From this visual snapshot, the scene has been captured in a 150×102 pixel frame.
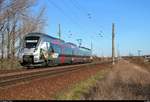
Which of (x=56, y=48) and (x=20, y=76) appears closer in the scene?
(x=20, y=76)

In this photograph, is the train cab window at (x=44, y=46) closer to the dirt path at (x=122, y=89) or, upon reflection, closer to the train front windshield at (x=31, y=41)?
the train front windshield at (x=31, y=41)

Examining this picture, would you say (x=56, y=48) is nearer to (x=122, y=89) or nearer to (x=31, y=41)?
(x=31, y=41)

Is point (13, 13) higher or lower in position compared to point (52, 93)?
higher

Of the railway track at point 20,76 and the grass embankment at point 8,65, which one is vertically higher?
the grass embankment at point 8,65

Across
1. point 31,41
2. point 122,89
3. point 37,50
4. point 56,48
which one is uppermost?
point 31,41

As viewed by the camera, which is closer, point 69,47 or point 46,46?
point 46,46

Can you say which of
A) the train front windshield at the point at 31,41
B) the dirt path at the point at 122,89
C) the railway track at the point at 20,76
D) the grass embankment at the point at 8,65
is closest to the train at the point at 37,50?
the train front windshield at the point at 31,41

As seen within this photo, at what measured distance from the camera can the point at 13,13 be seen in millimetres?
46500

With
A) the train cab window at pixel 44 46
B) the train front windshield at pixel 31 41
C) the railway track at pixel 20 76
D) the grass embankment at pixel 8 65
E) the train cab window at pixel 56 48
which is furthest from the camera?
the grass embankment at pixel 8 65

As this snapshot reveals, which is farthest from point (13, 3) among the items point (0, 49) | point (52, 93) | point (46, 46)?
point (52, 93)

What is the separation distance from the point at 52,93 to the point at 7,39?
40.3 m

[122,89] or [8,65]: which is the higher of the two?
[8,65]

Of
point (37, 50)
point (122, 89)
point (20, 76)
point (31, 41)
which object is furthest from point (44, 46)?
point (122, 89)

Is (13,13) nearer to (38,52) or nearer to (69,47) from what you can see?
(69,47)
